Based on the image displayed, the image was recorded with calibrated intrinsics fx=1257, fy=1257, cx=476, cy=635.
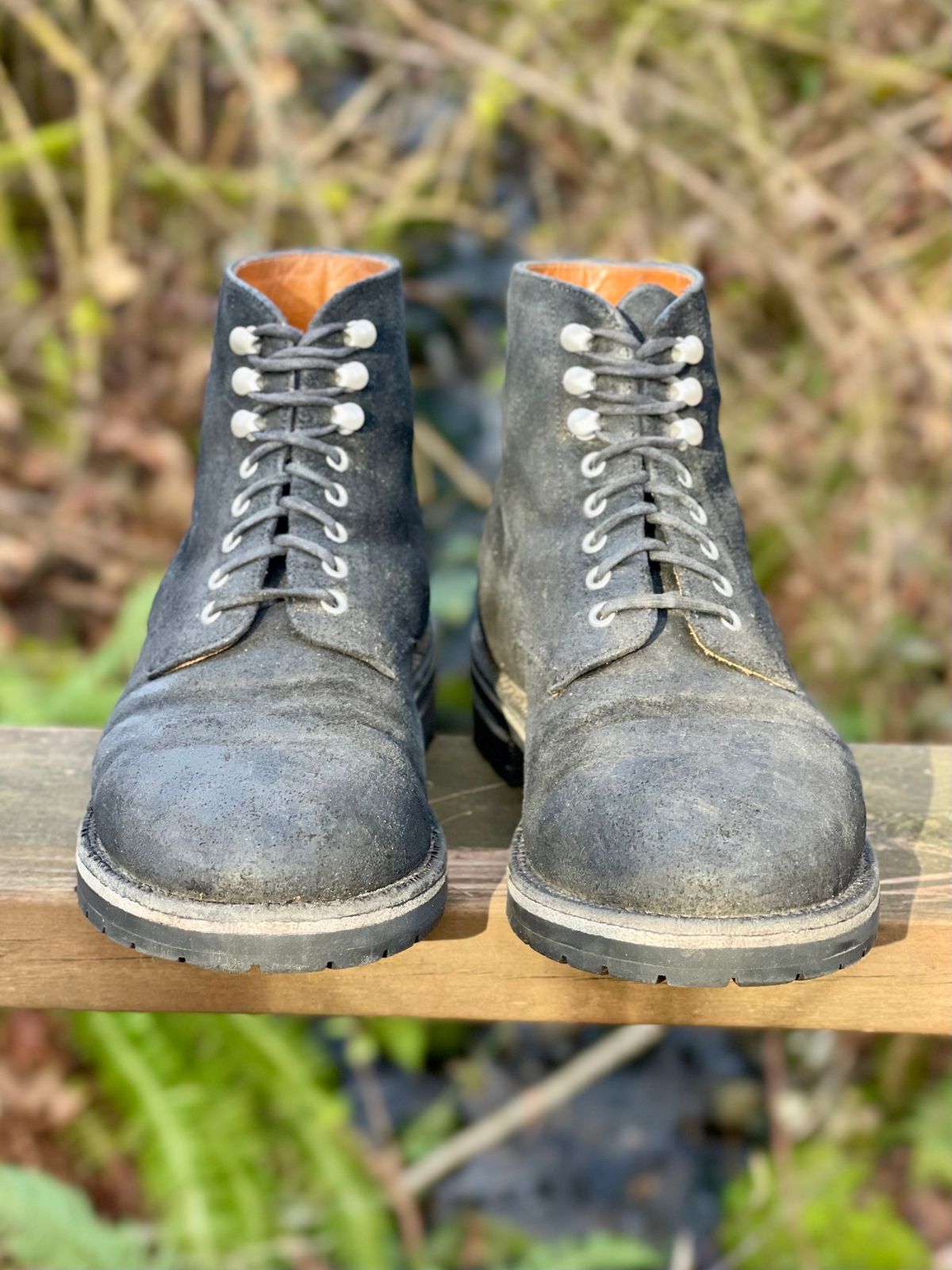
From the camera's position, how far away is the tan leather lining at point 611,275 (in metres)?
1.50

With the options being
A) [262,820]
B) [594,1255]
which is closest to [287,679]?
[262,820]

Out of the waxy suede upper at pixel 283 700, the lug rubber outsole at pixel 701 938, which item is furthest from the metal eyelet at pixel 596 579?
the lug rubber outsole at pixel 701 938

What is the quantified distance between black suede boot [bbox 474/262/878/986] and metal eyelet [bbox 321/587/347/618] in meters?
0.22

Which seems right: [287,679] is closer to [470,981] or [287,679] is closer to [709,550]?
[470,981]

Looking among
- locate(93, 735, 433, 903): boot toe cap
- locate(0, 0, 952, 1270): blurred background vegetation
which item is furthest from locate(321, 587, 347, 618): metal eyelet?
locate(0, 0, 952, 1270): blurred background vegetation

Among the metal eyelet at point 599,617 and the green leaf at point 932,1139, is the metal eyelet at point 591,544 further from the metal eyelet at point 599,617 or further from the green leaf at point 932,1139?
the green leaf at point 932,1139

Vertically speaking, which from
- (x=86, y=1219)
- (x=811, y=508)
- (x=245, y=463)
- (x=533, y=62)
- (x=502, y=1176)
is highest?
(x=533, y=62)

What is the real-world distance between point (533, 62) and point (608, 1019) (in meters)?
3.03

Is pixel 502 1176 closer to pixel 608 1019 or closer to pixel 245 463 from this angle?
pixel 608 1019

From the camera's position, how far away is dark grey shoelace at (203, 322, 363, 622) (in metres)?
1.39

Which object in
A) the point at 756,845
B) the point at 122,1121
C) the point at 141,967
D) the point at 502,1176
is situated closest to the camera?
the point at 756,845

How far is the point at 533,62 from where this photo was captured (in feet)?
11.7

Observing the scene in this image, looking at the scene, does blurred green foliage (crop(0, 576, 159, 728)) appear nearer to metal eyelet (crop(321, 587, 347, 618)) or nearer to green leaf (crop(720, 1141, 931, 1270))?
metal eyelet (crop(321, 587, 347, 618))

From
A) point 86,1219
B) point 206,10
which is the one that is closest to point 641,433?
point 86,1219
